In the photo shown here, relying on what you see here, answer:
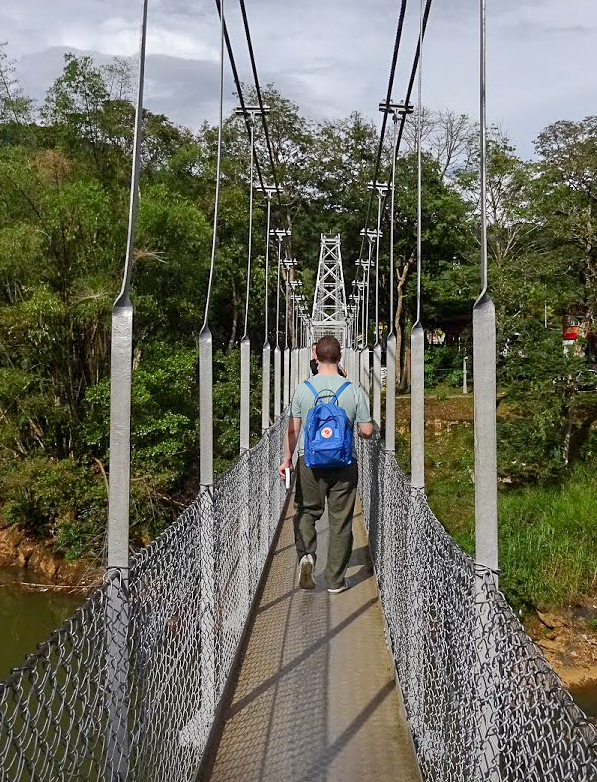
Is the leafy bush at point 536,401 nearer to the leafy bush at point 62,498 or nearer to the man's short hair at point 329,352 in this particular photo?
the leafy bush at point 62,498

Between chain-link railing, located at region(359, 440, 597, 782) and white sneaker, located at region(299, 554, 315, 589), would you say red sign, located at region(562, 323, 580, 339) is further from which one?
chain-link railing, located at region(359, 440, 597, 782)

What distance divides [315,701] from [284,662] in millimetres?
355

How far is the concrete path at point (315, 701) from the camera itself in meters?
2.29

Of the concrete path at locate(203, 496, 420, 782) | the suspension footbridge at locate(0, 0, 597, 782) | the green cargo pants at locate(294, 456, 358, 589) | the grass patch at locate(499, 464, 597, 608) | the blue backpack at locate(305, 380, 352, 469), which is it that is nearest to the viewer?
the suspension footbridge at locate(0, 0, 597, 782)

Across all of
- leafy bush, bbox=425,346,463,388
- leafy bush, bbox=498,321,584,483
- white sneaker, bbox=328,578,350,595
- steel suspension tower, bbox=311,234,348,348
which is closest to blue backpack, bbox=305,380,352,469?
white sneaker, bbox=328,578,350,595

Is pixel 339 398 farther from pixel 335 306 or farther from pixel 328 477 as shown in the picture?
pixel 335 306

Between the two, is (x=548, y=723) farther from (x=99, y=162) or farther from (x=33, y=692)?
(x=99, y=162)

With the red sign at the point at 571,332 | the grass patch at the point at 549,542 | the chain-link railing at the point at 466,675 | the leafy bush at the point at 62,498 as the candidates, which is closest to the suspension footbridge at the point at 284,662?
the chain-link railing at the point at 466,675

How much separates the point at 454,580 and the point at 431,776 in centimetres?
60

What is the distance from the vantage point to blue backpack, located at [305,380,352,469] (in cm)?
356

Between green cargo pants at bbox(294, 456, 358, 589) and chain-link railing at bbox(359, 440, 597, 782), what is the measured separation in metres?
0.41

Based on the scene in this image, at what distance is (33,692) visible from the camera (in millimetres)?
1220

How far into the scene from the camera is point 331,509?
374 centimetres

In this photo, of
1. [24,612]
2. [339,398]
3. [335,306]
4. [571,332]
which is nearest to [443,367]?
[335,306]
